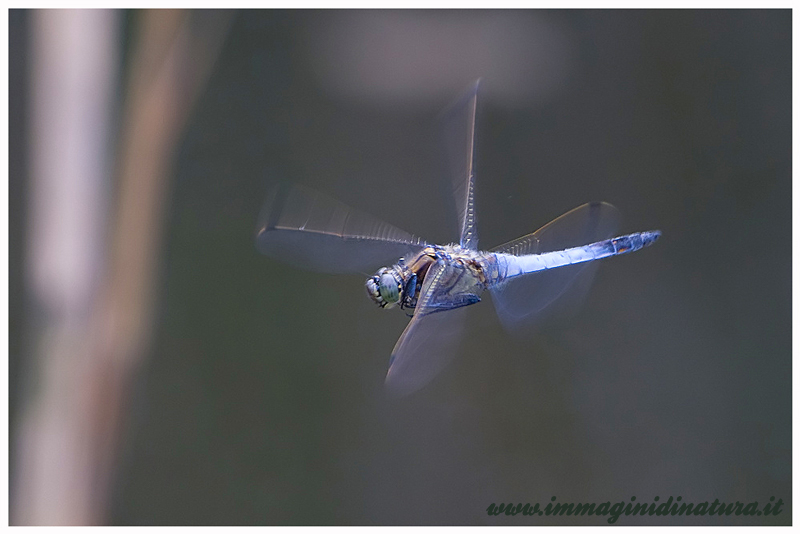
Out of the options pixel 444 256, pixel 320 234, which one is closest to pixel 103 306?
pixel 320 234

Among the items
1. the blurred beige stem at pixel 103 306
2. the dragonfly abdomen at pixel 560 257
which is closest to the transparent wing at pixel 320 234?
the dragonfly abdomen at pixel 560 257

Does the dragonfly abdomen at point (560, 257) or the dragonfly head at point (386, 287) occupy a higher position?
the dragonfly head at point (386, 287)

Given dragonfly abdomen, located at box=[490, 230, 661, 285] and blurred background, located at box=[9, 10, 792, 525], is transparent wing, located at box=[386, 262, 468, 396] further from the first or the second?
blurred background, located at box=[9, 10, 792, 525]

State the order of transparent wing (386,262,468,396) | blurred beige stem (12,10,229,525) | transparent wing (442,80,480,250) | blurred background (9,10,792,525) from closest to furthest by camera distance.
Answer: transparent wing (386,262,468,396), transparent wing (442,80,480,250), blurred beige stem (12,10,229,525), blurred background (9,10,792,525)

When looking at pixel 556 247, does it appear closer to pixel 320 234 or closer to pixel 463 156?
pixel 463 156

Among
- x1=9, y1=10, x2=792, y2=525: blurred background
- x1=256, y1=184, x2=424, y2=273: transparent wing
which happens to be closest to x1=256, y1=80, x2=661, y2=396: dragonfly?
x1=256, y1=184, x2=424, y2=273: transparent wing

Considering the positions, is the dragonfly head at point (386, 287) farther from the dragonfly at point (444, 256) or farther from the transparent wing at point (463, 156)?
Result: the transparent wing at point (463, 156)
